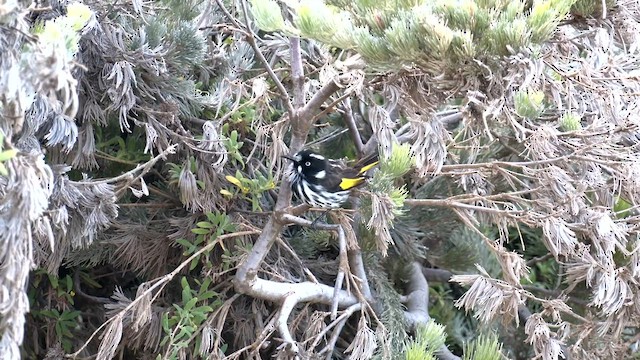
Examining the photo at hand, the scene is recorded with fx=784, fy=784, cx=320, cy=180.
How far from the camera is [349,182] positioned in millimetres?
2418

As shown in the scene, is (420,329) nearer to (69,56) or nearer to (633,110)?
(633,110)

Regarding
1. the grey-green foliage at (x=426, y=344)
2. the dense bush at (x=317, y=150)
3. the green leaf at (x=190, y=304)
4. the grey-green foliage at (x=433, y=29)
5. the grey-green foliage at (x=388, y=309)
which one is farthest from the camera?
the grey-green foliage at (x=388, y=309)

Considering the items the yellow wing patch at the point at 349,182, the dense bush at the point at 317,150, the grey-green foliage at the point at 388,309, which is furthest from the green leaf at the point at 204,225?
the grey-green foliage at the point at 388,309

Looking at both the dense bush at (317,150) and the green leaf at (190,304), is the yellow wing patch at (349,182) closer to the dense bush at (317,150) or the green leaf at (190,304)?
the dense bush at (317,150)

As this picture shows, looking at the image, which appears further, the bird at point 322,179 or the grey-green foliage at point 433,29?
the bird at point 322,179

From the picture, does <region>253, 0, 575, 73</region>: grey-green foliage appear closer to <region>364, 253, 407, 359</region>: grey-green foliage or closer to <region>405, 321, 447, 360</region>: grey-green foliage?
<region>405, 321, 447, 360</region>: grey-green foliage

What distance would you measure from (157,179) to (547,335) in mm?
1304

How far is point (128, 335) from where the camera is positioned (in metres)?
2.44

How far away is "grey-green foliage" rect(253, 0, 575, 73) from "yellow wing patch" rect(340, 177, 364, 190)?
0.69m

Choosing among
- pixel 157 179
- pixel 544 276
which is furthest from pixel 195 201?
pixel 544 276

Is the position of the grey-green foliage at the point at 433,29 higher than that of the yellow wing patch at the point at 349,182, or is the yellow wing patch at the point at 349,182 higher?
the grey-green foliage at the point at 433,29

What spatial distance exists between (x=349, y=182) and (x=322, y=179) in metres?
0.09

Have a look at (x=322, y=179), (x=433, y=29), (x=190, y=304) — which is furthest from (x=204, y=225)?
(x=433, y=29)

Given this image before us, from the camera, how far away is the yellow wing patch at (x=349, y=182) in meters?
2.39
